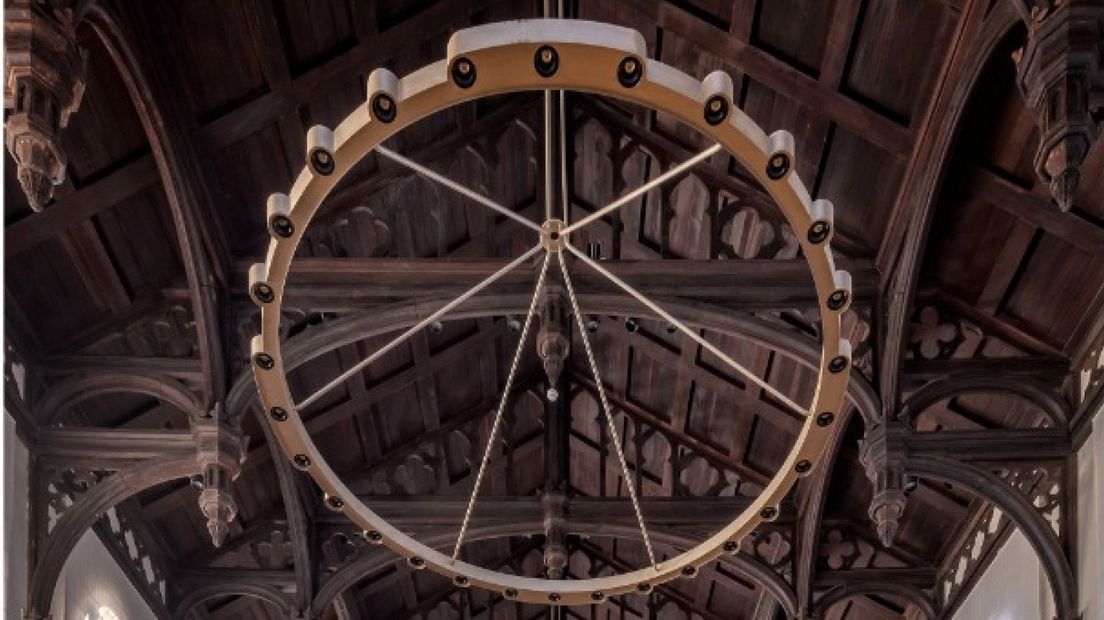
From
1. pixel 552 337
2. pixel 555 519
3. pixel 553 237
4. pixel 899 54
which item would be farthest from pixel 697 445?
pixel 553 237

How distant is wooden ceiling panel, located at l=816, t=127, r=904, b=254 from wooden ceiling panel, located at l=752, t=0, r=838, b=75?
73cm

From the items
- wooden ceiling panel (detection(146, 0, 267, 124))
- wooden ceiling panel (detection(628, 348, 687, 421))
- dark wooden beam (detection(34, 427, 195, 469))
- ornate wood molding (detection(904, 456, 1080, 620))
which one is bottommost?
ornate wood molding (detection(904, 456, 1080, 620))

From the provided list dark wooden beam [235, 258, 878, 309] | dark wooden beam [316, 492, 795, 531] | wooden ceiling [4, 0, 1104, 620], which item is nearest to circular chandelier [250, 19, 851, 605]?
wooden ceiling [4, 0, 1104, 620]

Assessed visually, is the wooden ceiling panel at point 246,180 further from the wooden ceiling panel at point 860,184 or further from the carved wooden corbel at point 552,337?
the wooden ceiling panel at point 860,184

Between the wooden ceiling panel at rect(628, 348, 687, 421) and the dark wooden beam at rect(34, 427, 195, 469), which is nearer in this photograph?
the dark wooden beam at rect(34, 427, 195, 469)

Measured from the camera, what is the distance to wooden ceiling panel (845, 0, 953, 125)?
11406mm

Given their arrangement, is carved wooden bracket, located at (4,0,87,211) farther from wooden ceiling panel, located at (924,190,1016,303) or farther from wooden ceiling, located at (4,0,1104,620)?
wooden ceiling panel, located at (924,190,1016,303)

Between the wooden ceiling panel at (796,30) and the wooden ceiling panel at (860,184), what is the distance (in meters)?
0.73

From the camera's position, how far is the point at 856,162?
516 inches

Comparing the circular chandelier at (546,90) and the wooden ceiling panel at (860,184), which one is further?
the wooden ceiling panel at (860,184)

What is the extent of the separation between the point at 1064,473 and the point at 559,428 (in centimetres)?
590

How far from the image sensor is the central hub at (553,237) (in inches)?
305

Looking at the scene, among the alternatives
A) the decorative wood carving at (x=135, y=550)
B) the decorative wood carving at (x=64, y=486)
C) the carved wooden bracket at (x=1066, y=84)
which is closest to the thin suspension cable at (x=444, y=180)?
the carved wooden bracket at (x=1066, y=84)

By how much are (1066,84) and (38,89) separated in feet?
17.4
